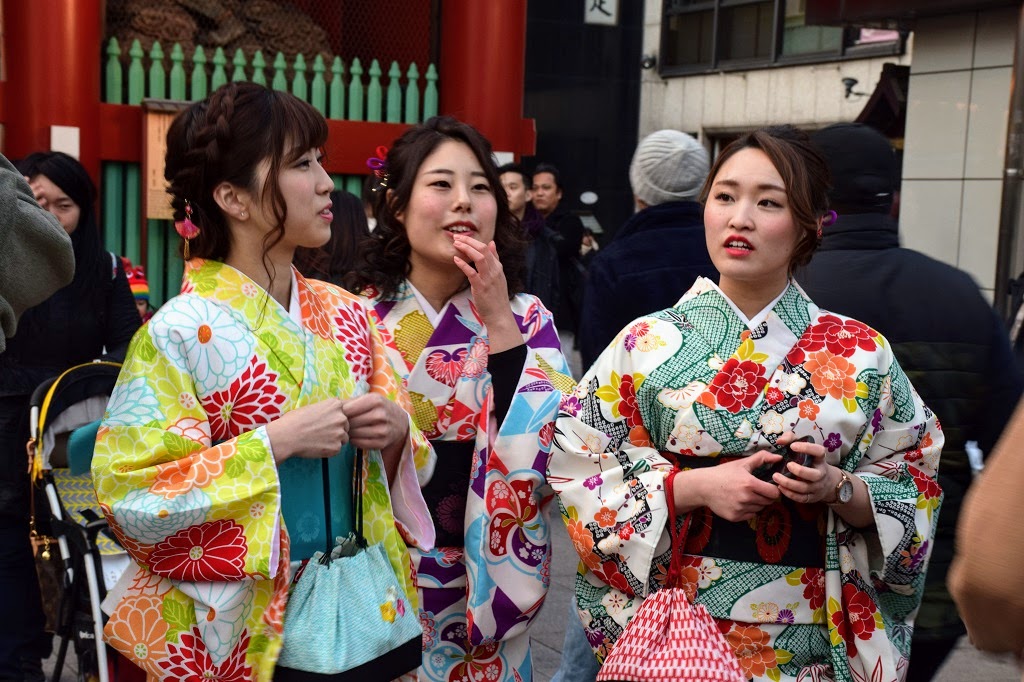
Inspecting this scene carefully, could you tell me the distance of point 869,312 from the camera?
2.77m

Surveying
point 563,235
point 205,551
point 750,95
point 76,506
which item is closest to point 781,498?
point 205,551

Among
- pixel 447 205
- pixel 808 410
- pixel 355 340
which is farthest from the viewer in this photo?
pixel 447 205

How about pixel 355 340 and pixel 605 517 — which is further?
pixel 355 340

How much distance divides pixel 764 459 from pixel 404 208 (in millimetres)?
1243

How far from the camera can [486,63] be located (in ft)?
29.4

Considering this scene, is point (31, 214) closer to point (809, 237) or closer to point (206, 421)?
point (206, 421)

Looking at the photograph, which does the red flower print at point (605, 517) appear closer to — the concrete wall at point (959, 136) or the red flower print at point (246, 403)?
the red flower print at point (246, 403)

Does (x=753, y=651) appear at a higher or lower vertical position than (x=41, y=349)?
lower

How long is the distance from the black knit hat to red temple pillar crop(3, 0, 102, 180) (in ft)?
21.4

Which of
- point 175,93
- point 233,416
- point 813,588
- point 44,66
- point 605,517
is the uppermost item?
point 44,66

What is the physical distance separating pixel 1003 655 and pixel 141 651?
1491 mm

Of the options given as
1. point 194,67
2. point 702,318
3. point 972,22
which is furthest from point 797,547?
point 194,67

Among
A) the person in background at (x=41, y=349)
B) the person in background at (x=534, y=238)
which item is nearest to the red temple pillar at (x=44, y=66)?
the person in background at (x=534, y=238)

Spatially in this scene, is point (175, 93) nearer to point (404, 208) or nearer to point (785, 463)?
point (404, 208)
